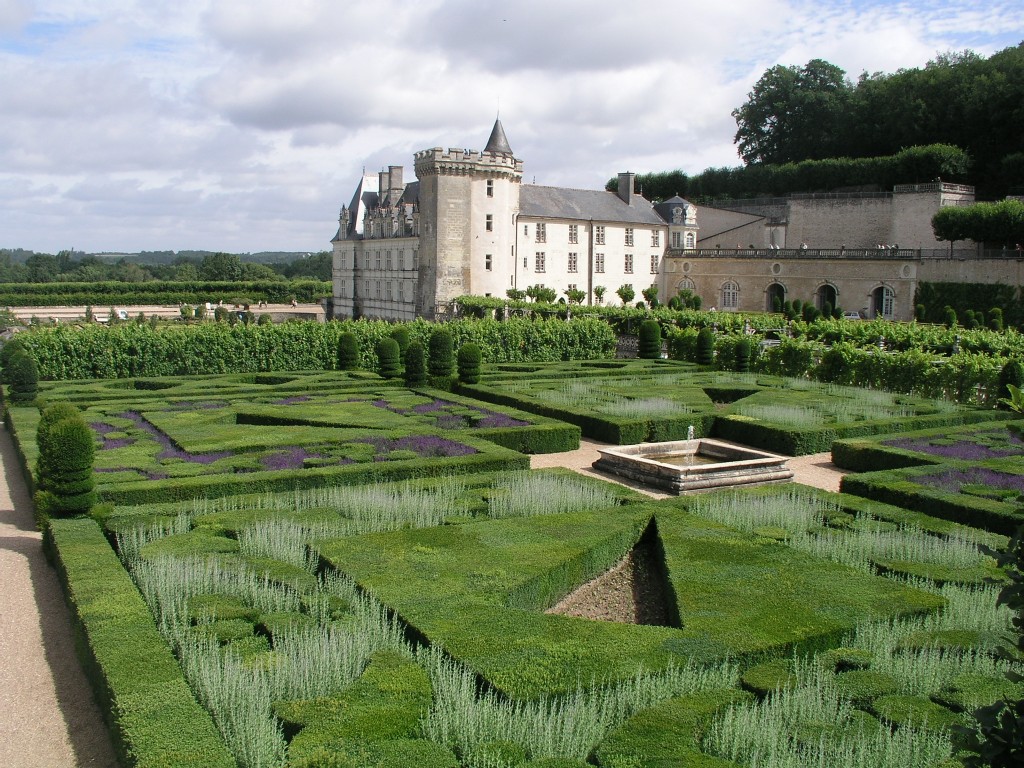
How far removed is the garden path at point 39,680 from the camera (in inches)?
240

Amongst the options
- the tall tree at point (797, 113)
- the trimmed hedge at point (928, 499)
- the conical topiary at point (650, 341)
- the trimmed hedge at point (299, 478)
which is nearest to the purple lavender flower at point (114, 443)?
the trimmed hedge at point (299, 478)

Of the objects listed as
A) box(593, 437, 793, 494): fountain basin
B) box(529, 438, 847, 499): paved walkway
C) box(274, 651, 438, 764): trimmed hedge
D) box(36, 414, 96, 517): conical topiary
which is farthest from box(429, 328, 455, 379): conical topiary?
box(274, 651, 438, 764): trimmed hedge

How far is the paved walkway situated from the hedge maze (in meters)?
0.46

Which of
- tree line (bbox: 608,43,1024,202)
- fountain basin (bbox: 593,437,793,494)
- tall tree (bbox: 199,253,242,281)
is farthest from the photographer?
tall tree (bbox: 199,253,242,281)

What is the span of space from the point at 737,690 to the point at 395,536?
164 inches

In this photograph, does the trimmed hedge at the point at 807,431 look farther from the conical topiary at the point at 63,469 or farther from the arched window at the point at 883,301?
the arched window at the point at 883,301

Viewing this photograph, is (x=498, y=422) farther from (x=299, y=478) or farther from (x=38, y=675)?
(x=38, y=675)

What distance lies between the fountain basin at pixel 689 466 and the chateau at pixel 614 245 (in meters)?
29.8

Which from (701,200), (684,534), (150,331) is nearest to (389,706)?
(684,534)

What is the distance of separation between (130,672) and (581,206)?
1789 inches

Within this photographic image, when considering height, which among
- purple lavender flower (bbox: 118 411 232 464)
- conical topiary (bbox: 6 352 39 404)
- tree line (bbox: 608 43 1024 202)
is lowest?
purple lavender flower (bbox: 118 411 232 464)

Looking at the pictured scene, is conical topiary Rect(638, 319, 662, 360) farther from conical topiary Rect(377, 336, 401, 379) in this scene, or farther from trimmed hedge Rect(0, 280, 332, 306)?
trimmed hedge Rect(0, 280, 332, 306)

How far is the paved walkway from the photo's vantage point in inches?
529

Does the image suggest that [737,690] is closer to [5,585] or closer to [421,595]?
[421,595]
